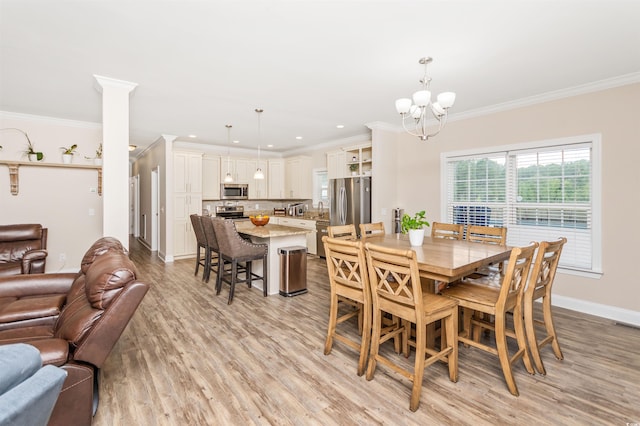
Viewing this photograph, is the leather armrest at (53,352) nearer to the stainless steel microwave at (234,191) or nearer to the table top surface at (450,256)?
the table top surface at (450,256)

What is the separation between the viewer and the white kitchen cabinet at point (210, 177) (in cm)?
702

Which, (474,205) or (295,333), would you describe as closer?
(295,333)

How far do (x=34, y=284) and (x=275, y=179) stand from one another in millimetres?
5629

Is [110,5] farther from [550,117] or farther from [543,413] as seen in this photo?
[550,117]

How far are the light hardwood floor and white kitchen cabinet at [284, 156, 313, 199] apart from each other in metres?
4.54

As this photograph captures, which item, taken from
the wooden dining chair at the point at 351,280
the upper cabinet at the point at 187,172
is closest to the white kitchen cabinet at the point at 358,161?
the upper cabinet at the point at 187,172

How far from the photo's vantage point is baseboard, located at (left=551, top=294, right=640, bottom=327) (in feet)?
10.7

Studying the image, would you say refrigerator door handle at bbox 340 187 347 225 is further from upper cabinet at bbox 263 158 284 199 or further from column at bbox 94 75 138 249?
column at bbox 94 75 138 249

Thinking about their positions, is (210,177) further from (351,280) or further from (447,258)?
(447,258)

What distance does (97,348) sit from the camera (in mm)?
1719

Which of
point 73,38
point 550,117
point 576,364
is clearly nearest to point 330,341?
point 576,364

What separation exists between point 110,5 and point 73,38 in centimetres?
71

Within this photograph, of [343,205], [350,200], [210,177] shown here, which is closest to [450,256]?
[350,200]

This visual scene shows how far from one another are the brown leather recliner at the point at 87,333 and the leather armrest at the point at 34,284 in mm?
605
